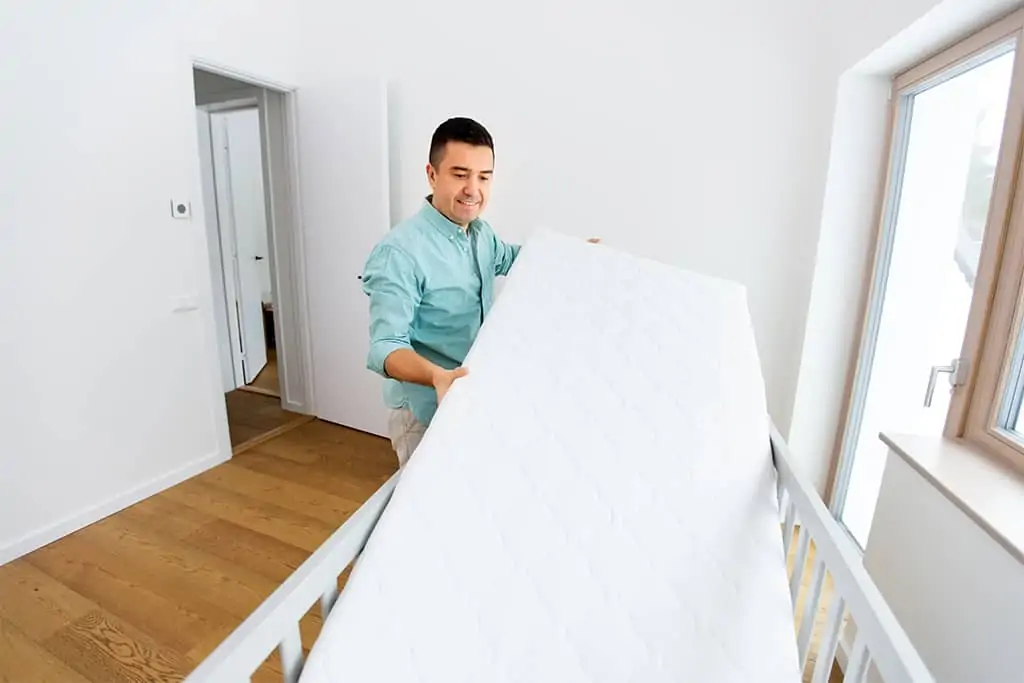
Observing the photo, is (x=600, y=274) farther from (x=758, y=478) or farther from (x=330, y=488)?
(x=330, y=488)

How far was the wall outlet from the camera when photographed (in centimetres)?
220

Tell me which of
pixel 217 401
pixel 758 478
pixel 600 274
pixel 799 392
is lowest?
pixel 217 401

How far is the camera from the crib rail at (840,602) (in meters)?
0.57

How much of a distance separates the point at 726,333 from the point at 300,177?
8.25 feet

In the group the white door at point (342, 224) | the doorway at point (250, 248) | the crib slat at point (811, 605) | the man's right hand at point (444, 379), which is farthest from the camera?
the doorway at point (250, 248)

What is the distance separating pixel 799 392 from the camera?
1.93 meters

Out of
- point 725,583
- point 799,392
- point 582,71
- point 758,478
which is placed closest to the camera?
point 725,583

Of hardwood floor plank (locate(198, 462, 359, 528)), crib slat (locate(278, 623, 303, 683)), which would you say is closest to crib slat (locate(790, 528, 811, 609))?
crib slat (locate(278, 623, 303, 683))

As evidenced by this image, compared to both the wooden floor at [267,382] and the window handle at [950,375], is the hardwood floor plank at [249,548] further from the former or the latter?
the window handle at [950,375]

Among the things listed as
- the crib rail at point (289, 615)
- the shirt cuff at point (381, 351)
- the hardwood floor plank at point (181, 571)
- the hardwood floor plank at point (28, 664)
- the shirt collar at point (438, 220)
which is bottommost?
the hardwood floor plank at point (28, 664)

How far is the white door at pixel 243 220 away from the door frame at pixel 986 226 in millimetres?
3458

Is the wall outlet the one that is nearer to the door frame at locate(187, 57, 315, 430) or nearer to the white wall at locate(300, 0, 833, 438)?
the door frame at locate(187, 57, 315, 430)

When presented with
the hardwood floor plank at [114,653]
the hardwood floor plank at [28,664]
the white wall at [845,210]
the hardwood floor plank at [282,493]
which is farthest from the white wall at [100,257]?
the white wall at [845,210]

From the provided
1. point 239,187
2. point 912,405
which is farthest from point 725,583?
point 239,187
